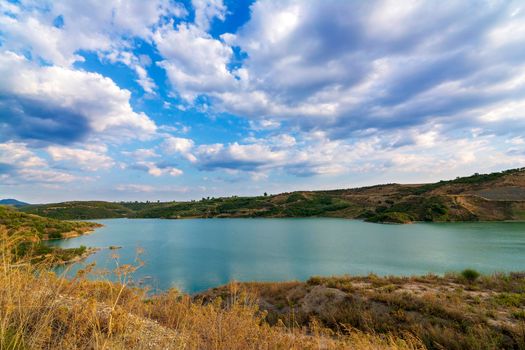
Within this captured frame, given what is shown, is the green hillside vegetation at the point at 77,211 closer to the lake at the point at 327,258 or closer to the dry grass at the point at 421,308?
the lake at the point at 327,258

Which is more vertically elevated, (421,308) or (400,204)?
(400,204)

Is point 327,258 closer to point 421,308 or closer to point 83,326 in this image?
point 421,308

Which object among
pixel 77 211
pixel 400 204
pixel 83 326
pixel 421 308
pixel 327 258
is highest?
pixel 77 211

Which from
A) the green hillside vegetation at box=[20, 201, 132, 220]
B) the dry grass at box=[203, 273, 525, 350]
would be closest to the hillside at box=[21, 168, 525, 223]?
the green hillside vegetation at box=[20, 201, 132, 220]

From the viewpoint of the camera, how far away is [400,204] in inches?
3457

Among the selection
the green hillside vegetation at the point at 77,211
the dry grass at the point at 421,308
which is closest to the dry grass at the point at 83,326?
the dry grass at the point at 421,308

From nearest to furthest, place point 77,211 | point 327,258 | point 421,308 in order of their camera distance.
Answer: point 421,308, point 327,258, point 77,211

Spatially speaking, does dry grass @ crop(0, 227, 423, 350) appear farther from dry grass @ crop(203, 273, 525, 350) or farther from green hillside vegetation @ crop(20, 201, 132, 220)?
green hillside vegetation @ crop(20, 201, 132, 220)

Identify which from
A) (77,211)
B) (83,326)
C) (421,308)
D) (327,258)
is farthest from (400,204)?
(77,211)

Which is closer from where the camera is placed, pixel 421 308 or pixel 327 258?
pixel 421 308

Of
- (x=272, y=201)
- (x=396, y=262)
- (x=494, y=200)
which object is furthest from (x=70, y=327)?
(x=272, y=201)

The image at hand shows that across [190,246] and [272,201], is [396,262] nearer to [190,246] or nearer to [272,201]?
[190,246]

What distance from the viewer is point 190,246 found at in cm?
5262

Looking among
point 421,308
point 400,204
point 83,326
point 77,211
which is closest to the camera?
point 83,326
